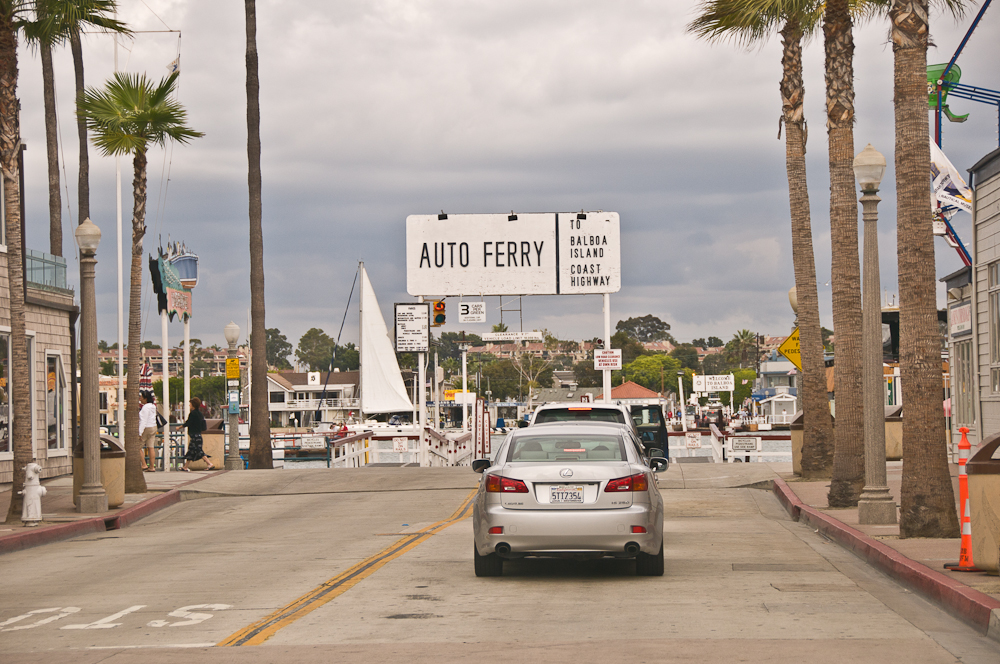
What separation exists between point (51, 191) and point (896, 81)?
90.4ft

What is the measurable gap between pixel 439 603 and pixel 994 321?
17.2 meters

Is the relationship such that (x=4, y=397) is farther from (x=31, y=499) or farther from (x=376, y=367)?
(x=376, y=367)

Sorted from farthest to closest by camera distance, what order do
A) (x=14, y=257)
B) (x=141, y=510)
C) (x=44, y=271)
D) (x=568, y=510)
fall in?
(x=44, y=271) → (x=141, y=510) → (x=14, y=257) → (x=568, y=510)

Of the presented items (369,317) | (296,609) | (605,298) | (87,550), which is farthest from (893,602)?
(369,317)

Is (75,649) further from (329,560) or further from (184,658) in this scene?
(329,560)

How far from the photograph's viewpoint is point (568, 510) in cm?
1070

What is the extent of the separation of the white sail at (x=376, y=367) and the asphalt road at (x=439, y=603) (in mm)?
50127

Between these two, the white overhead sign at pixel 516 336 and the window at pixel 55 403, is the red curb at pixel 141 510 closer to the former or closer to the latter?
the window at pixel 55 403

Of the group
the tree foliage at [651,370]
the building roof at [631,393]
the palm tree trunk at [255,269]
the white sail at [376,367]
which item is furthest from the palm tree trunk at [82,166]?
the tree foliage at [651,370]

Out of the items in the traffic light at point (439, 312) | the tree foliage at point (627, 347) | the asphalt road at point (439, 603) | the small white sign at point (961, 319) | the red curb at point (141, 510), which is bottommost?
the red curb at point (141, 510)

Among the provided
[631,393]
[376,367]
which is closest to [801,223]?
[376,367]

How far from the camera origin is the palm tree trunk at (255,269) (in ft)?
103

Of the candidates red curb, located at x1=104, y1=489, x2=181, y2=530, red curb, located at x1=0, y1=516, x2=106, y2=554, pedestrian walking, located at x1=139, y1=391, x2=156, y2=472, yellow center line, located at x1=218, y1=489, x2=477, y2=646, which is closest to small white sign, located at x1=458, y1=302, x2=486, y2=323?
pedestrian walking, located at x1=139, y1=391, x2=156, y2=472

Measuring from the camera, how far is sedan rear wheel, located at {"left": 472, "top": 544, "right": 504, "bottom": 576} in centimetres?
1130
